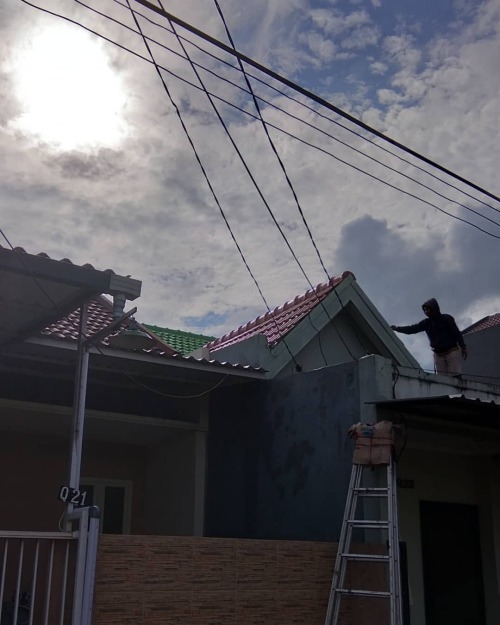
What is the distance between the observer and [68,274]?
6.35 metres

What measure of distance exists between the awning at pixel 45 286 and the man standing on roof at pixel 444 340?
20.5ft

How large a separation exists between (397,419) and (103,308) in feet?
16.7

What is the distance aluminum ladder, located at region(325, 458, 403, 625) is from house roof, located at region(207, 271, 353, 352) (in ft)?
12.6

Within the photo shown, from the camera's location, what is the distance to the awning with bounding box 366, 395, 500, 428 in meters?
8.14

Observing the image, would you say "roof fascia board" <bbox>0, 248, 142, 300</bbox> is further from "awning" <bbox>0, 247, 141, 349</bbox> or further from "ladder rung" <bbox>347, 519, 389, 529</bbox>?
"ladder rung" <bbox>347, 519, 389, 529</bbox>

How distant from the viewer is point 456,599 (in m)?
11.5

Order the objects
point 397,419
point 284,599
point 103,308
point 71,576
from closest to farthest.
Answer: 1. point 71,576
2. point 284,599
3. point 397,419
4. point 103,308

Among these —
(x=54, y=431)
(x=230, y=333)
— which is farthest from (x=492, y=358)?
(x=54, y=431)

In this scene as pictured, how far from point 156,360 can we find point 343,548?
328 centimetres

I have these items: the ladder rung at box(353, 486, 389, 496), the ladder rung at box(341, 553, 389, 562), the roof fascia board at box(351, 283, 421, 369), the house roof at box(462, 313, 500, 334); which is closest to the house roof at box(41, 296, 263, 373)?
the ladder rung at box(353, 486, 389, 496)

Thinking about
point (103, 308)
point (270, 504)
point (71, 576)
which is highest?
point (103, 308)

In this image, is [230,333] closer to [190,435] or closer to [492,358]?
[190,435]

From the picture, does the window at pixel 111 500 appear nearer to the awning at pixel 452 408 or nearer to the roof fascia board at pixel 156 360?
the roof fascia board at pixel 156 360

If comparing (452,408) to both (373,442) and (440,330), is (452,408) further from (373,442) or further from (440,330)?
(440,330)
